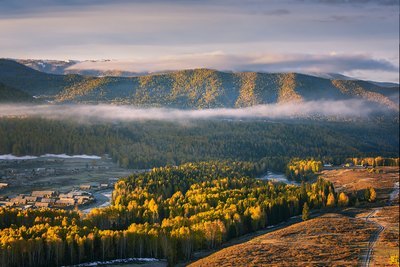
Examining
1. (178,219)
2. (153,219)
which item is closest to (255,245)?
(178,219)

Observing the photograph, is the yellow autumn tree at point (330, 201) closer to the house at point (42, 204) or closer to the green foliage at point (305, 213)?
the green foliage at point (305, 213)

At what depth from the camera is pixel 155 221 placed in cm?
13675

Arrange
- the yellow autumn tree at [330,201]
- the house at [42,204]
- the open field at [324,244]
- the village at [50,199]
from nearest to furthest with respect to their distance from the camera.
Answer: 1. the open field at [324,244]
2. the house at [42,204]
3. the village at [50,199]
4. the yellow autumn tree at [330,201]

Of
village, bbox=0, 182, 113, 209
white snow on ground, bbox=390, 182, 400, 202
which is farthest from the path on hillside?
village, bbox=0, 182, 113, 209

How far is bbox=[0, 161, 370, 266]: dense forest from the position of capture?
104 meters

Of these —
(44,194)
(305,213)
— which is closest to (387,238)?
(305,213)

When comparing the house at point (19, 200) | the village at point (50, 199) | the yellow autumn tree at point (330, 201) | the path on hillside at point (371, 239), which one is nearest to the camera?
the path on hillside at point (371, 239)

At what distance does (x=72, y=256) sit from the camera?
103562 millimetres

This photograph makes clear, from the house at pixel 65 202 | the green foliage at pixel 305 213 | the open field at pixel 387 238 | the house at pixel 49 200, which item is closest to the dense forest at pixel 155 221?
the green foliage at pixel 305 213

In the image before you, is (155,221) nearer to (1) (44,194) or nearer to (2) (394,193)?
(1) (44,194)

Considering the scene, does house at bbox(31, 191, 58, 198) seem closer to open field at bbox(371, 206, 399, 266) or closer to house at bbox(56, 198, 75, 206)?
house at bbox(56, 198, 75, 206)

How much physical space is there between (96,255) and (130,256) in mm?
6566

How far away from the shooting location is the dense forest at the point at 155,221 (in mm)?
103562

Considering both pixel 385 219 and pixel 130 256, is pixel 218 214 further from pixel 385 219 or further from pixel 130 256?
pixel 385 219
